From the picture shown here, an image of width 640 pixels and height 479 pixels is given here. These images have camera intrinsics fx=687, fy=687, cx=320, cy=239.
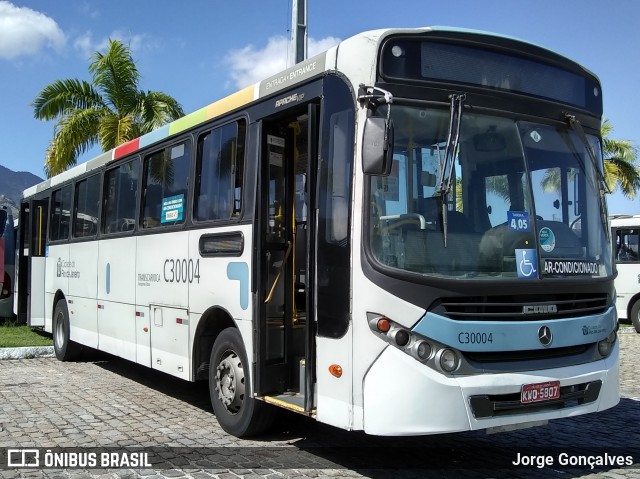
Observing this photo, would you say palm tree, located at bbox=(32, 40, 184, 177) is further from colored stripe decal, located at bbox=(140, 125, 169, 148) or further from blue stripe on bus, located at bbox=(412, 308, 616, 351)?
blue stripe on bus, located at bbox=(412, 308, 616, 351)

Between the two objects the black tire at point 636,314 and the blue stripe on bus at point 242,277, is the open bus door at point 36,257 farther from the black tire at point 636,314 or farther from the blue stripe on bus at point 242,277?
the black tire at point 636,314

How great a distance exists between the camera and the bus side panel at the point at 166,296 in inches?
293

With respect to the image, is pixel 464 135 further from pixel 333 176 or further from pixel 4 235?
pixel 4 235

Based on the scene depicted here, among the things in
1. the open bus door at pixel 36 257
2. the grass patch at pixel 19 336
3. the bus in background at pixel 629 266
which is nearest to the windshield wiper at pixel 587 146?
the open bus door at pixel 36 257

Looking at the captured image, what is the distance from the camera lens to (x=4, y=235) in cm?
1683

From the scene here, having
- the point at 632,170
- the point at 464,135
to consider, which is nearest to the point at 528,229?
the point at 464,135

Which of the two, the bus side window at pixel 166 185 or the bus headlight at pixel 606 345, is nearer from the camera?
the bus headlight at pixel 606 345

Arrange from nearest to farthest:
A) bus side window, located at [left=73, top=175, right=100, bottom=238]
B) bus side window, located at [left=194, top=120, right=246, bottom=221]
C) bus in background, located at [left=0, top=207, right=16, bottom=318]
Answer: bus side window, located at [left=194, top=120, right=246, bottom=221] < bus side window, located at [left=73, top=175, right=100, bottom=238] < bus in background, located at [left=0, top=207, right=16, bottom=318]

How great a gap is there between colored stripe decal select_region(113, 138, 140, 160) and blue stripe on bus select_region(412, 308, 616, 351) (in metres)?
5.58

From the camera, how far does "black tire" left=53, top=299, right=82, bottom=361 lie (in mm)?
11539

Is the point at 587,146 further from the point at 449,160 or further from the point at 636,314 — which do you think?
the point at 636,314

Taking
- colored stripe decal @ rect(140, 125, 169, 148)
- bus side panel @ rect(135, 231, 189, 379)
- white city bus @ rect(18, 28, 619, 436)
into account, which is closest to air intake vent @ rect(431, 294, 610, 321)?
white city bus @ rect(18, 28, 619, 436)

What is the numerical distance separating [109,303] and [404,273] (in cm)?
602

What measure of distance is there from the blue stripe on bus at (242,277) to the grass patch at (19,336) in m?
7.68
